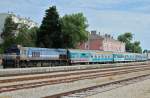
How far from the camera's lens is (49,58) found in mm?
64188

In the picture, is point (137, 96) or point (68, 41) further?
point (68, 41)

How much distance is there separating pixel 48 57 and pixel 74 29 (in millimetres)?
50192

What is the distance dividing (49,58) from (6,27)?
165 feet

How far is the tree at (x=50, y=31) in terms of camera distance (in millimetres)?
92062

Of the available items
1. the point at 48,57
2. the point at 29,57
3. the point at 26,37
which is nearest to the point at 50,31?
the point at 26,37

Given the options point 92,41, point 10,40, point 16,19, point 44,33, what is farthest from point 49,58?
point 92,41

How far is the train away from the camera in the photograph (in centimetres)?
5617

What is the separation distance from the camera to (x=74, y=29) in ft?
372

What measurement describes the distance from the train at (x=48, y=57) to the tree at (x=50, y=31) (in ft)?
39.9

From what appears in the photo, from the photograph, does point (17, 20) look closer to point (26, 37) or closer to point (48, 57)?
point (26, 37)

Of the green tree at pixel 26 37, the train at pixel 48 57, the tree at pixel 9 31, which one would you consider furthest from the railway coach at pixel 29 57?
the tree at pixel 9 31

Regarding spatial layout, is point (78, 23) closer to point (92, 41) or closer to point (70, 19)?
point (70, 19)

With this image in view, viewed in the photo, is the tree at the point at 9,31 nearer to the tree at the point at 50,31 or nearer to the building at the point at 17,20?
the building at the point at 17,20

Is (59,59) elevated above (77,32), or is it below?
below
